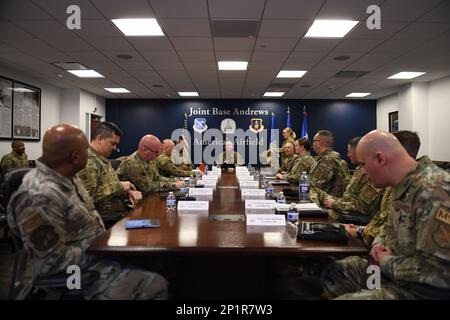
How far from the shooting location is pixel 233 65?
6648mm

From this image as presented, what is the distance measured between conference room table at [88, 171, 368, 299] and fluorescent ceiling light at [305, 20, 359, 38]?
2968 millimetres

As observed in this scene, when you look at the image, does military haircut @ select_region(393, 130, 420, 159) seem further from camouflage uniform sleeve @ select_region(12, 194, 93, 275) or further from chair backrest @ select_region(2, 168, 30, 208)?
chair backrest @ select_region(2, 168, 30, 208)

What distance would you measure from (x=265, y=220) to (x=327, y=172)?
2.13 meters

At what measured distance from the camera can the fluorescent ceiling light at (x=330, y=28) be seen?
4.34m

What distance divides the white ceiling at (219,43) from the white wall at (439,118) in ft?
1.54

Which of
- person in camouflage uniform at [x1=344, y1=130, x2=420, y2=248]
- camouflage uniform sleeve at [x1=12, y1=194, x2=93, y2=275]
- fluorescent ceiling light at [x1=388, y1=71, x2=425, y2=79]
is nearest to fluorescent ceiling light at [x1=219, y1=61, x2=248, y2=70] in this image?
fluorescent ceiling light at [x1=388, y1=71, x2=425, y2=79]

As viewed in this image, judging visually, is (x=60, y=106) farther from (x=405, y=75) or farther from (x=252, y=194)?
(x=405, y=75)

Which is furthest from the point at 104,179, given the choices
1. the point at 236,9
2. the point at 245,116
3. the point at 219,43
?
the point at 245,116

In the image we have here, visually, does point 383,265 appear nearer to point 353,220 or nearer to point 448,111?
point 353,220

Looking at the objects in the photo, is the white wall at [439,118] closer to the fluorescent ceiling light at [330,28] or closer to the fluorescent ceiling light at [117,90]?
the fluorescent ceiling light at [330,28]

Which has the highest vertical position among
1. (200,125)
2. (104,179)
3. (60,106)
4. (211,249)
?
(60,106)

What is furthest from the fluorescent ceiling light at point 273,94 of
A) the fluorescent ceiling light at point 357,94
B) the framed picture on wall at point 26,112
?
the framed picture on wall at point 26,112
